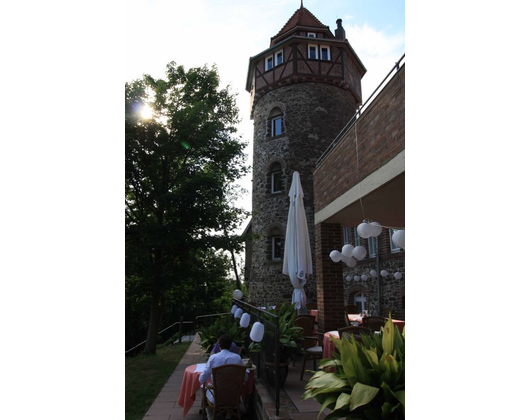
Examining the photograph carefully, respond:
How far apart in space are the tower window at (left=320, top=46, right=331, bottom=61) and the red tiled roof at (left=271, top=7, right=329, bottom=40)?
2342 mm

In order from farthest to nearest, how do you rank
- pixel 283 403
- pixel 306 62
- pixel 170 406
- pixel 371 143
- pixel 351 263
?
pixel 306 62, pixel 351 263, pixel 170 406, pixel 371 143, pixel 283 403

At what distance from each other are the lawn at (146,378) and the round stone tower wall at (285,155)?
18.8 feet

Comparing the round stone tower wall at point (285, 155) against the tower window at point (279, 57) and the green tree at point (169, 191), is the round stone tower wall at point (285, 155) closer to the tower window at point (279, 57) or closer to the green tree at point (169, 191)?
the tower window at point (279, 57)

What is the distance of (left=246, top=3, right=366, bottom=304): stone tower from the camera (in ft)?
55.7

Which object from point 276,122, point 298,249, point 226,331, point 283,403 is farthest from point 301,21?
point 283,403

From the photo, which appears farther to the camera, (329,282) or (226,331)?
(226,331)

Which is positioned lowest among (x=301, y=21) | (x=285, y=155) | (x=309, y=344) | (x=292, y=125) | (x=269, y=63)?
(x=309, y=344)

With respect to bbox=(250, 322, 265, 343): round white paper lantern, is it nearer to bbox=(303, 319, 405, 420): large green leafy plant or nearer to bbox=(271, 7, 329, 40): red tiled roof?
bbox=(303, 319, 405, 420): large green leafy plant

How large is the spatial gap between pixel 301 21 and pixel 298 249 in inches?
671

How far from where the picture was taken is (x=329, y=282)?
25.0ft

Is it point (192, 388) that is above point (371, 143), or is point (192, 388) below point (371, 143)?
below

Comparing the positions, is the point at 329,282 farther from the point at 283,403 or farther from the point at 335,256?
the point at 283,403
